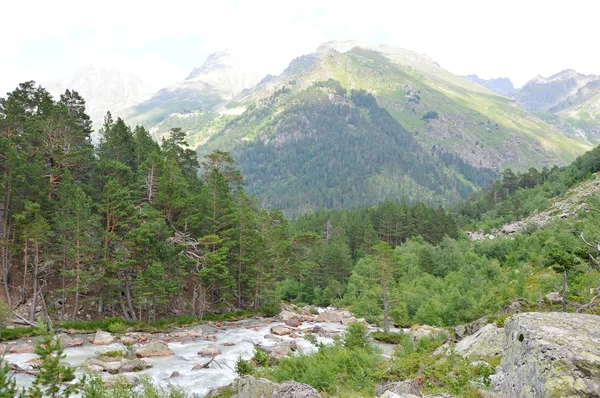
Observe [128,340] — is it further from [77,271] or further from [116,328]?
[77,271]

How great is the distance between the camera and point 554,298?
3594 centimetres

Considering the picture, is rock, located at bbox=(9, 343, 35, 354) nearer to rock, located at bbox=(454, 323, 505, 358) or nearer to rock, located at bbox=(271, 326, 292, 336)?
rock, located at bbox=(271, 326, 292, 336)

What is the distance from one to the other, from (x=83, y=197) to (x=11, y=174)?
8.78 metres

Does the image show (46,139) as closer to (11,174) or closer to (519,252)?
(11,174)

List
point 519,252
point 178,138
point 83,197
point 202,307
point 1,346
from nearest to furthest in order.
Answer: point 1,346 → point 83,197 → point 202,307 → point 519,252 → point 178,138

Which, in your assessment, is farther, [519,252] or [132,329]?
[519,252]

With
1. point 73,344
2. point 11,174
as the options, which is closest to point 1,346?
point 73,344

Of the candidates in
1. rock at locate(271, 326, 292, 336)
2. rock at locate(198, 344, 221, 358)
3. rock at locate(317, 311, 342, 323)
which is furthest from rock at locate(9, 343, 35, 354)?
rock at locate(317, 311, 342, 323)

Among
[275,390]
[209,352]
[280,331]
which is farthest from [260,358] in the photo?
[280,331]

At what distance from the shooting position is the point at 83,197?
44.0 m

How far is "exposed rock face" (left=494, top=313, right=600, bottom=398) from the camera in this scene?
870cm

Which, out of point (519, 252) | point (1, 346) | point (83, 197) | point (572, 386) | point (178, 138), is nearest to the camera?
point (572, 386)

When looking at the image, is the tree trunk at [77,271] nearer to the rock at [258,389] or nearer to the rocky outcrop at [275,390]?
the rocky outcrop at [275,390]

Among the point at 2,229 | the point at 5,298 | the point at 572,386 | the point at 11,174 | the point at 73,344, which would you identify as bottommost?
the point at 73,344
